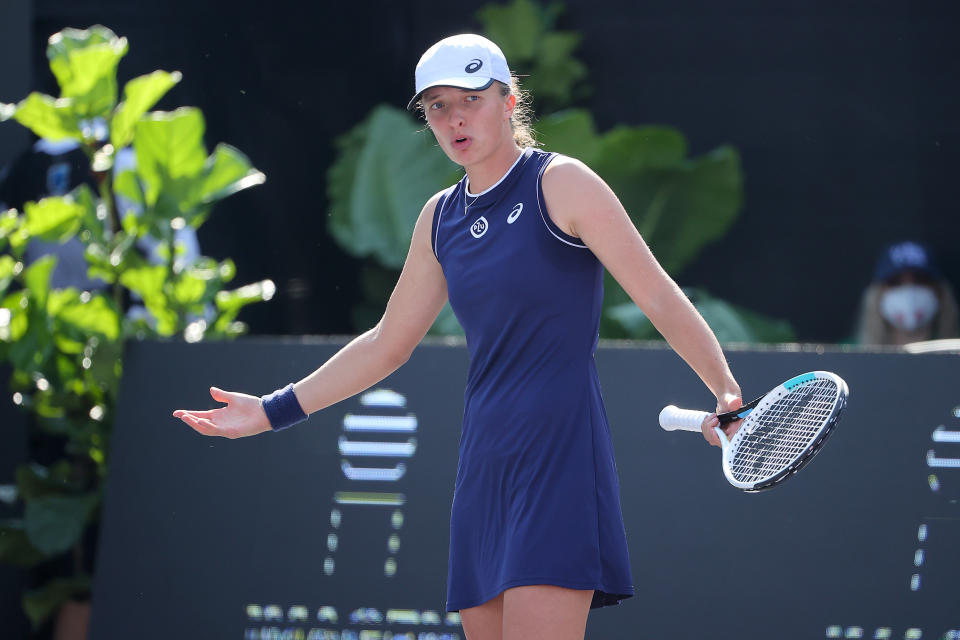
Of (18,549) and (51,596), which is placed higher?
(18,549)

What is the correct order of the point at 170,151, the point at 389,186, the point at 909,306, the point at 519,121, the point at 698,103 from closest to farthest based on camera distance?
the point at 519,121 < the point at 170,151 < the point at 909,306 < the point at 389,186 < the point at 698,103

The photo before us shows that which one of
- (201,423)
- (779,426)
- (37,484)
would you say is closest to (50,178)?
(37,484)

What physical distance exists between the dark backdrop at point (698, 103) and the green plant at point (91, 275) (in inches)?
104

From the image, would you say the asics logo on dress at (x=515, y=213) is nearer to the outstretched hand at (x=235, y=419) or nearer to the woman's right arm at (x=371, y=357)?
the woman's right arm at (x=371, y=357)

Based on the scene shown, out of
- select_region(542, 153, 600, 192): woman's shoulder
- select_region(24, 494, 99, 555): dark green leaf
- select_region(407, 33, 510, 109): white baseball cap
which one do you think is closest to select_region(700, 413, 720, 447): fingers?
select_region(542, 153, 600, 192): woman's shoulder

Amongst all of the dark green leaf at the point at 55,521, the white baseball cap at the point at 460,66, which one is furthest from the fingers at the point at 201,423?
the dark green leaf at the point at 55,521

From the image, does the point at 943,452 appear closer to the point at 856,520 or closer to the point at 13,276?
the point at 856,520

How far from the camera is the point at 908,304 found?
21.3 feet

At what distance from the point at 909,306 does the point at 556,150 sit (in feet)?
6.89

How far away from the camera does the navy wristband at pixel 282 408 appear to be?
254 cm

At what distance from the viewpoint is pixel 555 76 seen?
291 inches

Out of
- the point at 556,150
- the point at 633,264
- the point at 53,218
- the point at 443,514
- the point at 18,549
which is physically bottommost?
the point at 18,549

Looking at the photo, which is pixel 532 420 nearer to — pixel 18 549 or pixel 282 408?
pixel 282 408

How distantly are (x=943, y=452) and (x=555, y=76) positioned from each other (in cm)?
428
